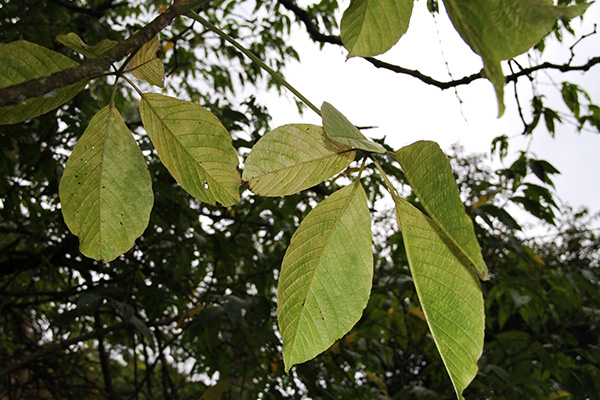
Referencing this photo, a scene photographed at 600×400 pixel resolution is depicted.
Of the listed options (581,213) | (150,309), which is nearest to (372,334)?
(150,309)

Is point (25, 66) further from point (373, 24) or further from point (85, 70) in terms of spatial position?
point (373, 24)

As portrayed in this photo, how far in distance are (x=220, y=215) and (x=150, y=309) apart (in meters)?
0.54

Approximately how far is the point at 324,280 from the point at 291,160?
121 millimetres

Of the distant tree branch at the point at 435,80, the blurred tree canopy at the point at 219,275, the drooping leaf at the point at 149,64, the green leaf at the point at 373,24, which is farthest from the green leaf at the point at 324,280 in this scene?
the blurred tree canopy at the point at 219,275

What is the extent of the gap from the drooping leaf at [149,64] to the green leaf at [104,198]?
3.4 inches

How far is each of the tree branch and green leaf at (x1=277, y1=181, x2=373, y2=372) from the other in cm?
22

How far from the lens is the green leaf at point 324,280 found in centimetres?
41

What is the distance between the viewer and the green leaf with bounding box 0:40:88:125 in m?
0.43

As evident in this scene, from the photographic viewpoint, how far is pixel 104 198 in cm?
49

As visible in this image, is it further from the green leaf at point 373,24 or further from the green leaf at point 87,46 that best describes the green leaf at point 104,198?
the green leaf at point 373,24

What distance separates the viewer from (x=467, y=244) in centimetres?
33

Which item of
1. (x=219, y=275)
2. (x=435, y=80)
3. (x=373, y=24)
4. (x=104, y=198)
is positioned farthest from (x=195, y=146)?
(x=219, y=275)

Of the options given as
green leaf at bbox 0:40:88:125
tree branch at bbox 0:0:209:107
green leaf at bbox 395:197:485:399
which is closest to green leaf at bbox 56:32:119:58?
green leaf at bbox 0:40:88:125

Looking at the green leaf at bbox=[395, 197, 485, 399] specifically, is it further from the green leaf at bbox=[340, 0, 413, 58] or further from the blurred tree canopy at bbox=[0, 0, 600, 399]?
the blurred tree canopy at bbox=[0, 0, 600, 399]
